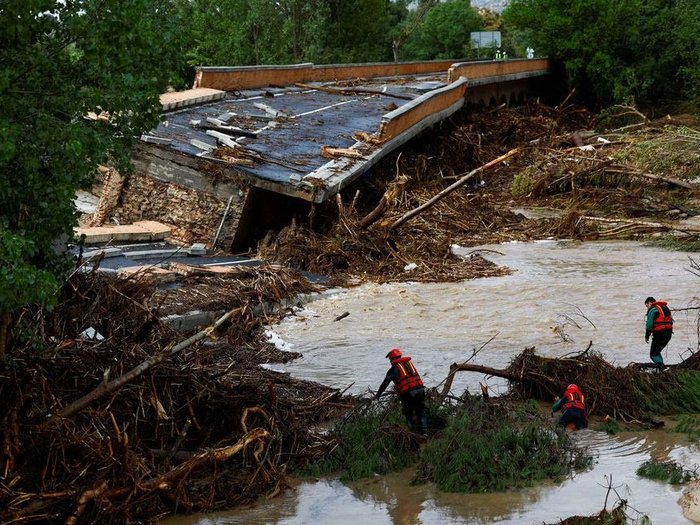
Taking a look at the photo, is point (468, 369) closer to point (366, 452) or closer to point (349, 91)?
point (366, 452)

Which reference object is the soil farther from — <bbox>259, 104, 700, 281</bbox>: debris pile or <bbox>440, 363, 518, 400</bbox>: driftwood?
<bbox>440, 363, 518, 400</bbox>: driftwood

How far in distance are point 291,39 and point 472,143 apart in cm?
1756

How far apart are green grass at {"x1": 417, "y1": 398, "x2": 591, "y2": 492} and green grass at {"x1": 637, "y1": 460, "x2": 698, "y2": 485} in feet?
1.87

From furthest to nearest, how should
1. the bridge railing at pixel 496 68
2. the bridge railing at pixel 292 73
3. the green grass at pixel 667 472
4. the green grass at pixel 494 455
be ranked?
1. the bridge railing at pixel 496 68
2. the bridge railing at pixel 292 73
3. the green grass at pixel 494 455
4. the green grass at pixel 667 472

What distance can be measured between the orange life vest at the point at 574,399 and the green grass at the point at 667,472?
1312 millimetres

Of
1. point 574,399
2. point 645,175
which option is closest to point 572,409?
point 574,399

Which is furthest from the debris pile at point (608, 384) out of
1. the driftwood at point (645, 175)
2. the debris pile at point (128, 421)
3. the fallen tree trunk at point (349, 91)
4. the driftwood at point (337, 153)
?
the fallen tree trunk at point (349, 91)

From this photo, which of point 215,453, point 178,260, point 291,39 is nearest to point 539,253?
point 178,260

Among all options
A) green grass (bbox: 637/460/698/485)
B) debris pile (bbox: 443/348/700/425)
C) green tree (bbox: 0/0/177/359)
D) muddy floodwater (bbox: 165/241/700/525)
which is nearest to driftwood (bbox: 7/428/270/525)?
muddy floodwater (bbox: 165/241/700/525)

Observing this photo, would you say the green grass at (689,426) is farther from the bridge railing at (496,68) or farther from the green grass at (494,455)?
the bridge railing at (496,68)

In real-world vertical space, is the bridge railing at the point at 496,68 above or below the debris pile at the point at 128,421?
above

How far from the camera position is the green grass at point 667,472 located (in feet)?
33.4

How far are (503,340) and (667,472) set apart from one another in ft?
20.1

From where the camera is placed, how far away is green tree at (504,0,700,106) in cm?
4406
